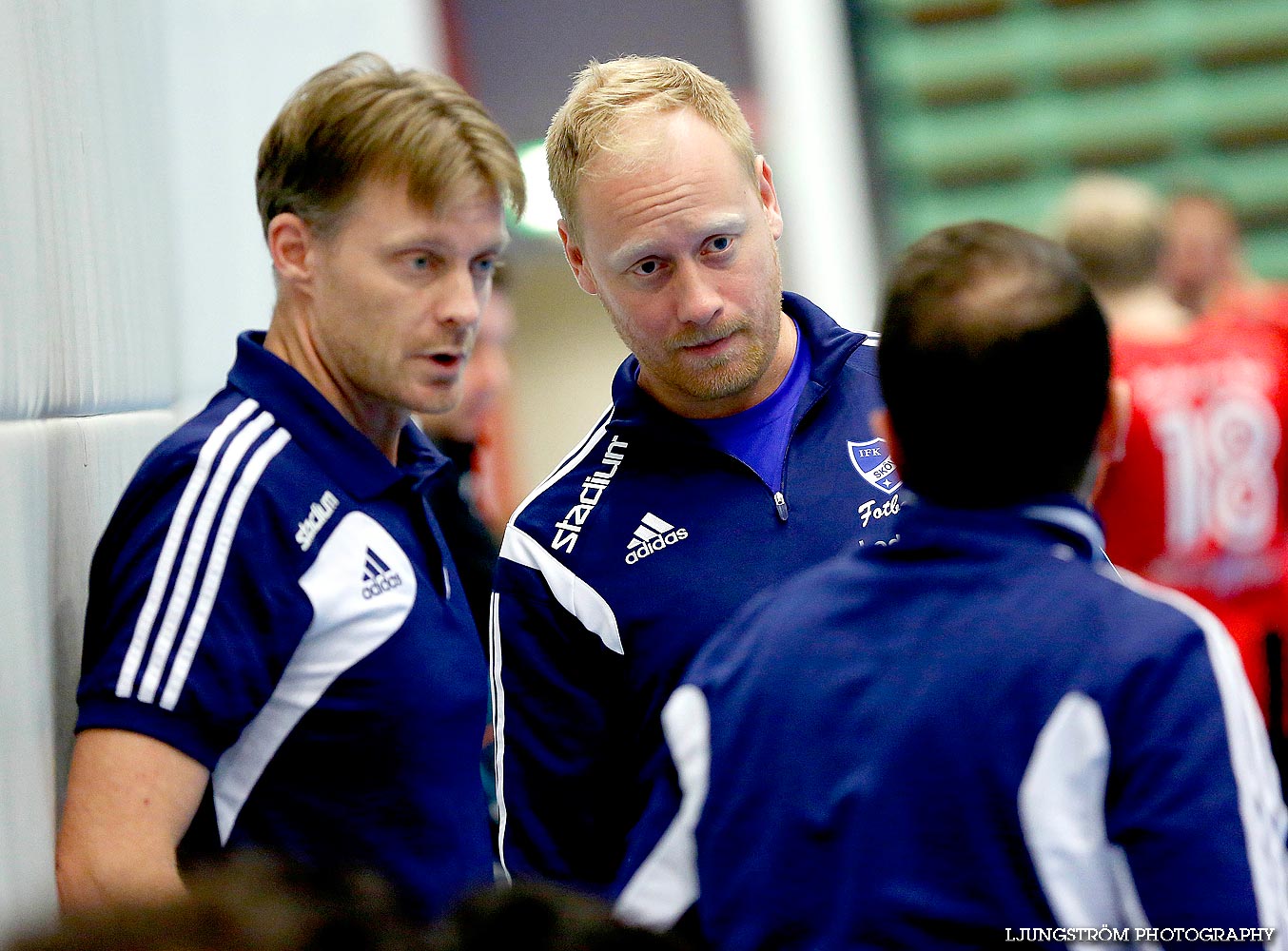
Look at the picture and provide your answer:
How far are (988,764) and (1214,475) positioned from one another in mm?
2785

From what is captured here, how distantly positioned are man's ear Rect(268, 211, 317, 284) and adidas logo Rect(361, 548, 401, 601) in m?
0.40

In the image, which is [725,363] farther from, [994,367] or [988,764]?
[988,764]

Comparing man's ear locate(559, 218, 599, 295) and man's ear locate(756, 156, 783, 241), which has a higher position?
man's ear locate(756, 156, 783, 241)

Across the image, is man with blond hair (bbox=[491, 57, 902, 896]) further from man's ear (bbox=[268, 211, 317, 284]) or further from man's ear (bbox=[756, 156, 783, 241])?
man's ear (bbox=[268, 211, 317, 284])

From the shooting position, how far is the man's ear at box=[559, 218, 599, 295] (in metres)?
2.07

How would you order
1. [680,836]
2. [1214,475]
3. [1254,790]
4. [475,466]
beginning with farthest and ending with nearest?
[475,466], [1214,475], [680,836], [1254,790]

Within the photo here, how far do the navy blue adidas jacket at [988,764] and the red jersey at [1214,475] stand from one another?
2.58 m

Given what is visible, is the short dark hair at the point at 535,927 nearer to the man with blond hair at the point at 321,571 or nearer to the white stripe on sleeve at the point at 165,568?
the man with blond hair at the point at 321,571

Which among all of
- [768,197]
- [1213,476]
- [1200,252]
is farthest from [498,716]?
[1200,252]

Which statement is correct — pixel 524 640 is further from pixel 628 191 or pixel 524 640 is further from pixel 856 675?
pixel 856 675

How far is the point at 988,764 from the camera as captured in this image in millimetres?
1140

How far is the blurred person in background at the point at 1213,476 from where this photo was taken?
12.1ft

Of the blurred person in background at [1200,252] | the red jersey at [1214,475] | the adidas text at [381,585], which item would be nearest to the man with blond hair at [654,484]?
the adidas text at [381,585]

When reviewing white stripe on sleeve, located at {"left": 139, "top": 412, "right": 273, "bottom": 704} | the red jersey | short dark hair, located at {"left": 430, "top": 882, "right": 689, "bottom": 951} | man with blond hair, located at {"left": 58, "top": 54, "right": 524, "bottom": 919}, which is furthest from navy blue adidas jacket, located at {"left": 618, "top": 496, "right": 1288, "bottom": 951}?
the red jersey
